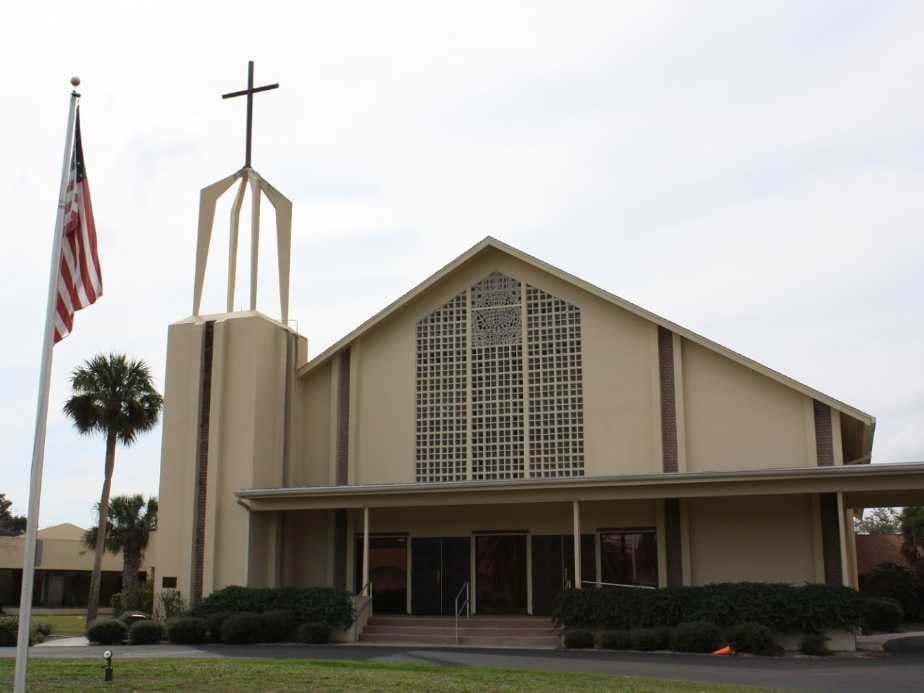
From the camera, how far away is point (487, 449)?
27016 mm

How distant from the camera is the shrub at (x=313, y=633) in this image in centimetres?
2320

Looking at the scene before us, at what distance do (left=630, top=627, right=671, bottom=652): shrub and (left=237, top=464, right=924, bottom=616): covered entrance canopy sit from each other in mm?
2333

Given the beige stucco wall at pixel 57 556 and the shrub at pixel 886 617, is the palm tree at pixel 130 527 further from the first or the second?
the shrub at pixel 886 617

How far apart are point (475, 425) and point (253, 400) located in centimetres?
569

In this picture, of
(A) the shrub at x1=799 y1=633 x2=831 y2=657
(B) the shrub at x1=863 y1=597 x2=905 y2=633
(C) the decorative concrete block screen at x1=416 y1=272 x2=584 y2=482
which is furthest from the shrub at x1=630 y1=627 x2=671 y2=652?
(B) the shrub at x1=863 y1=597 x2=905 y2=633

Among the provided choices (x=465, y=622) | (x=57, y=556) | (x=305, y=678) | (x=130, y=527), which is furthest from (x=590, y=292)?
(x=57, y=556)

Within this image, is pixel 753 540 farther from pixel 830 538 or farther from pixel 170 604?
pixel 170 604

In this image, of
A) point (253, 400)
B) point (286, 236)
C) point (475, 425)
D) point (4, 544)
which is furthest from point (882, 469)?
point (4, 544)

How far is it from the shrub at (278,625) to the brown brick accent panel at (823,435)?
40.6ft

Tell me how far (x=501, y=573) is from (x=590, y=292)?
7308 mm

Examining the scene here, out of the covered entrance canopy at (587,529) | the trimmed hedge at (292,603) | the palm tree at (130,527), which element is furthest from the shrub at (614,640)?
the palm tree at (130,527)

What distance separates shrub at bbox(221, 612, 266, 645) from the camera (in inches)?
900

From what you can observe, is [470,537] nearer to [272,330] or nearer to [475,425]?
[475,425]

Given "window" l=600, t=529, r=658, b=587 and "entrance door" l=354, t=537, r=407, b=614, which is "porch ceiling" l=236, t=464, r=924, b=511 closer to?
"window" l=600, t=529, r=658, b=587
